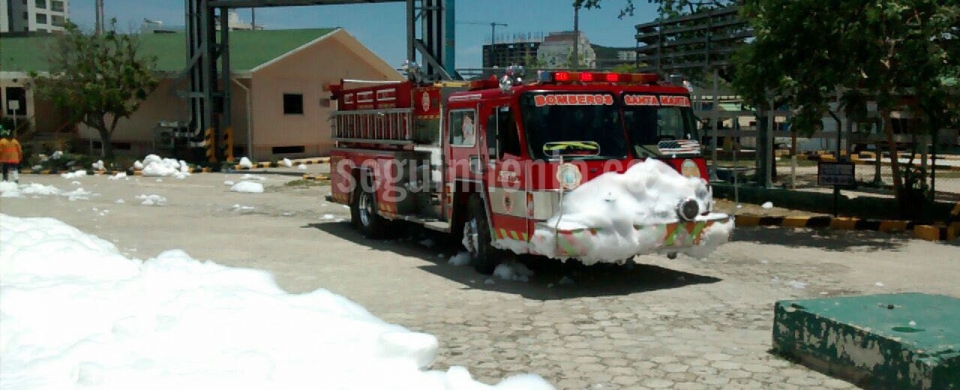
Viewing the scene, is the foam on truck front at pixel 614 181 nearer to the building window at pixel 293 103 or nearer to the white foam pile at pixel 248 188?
the white foam pile at pixel 248 188

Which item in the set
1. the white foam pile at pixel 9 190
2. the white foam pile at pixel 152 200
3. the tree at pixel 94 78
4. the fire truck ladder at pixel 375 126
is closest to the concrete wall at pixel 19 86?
the tree at pixel 94 78

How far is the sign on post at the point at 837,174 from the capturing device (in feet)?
50.3

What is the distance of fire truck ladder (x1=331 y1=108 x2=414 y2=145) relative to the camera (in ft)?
43.9

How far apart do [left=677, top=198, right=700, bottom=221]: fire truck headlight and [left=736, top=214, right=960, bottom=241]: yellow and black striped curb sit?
5.65m

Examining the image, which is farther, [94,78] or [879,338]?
[94,78]

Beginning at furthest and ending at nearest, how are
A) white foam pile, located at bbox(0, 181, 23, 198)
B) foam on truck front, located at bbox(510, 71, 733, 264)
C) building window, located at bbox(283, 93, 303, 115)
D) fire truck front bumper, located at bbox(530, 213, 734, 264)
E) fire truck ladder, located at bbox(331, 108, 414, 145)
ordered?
building window, located at bbox(283, 93, 303, 115)
white foam pile, located at bbox(0, 181, 23, 198)
fire truck ladder, located at bbox(331, 108, 414, 145)
foam on truck front, located at bbox(510, 71, 733, 264)
fire truck front bumper, located at bbox(530, 213, 734, 264)

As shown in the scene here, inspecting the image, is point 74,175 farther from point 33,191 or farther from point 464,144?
point 464,144

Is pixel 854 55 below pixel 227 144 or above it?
above

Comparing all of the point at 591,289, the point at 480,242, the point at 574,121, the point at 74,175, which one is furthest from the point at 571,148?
the point at 74,175

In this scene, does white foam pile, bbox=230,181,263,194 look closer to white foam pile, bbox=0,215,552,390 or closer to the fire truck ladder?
the fire truck ladder

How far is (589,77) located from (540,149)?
1164 mm

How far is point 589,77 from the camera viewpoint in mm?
10586

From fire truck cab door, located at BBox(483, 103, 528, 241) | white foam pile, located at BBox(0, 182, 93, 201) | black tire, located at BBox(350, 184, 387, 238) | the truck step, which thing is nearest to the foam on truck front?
fire truck cab door, located at BBox(483, 103, 528, 241)

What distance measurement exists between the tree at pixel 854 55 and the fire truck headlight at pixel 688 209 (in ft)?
15.6
